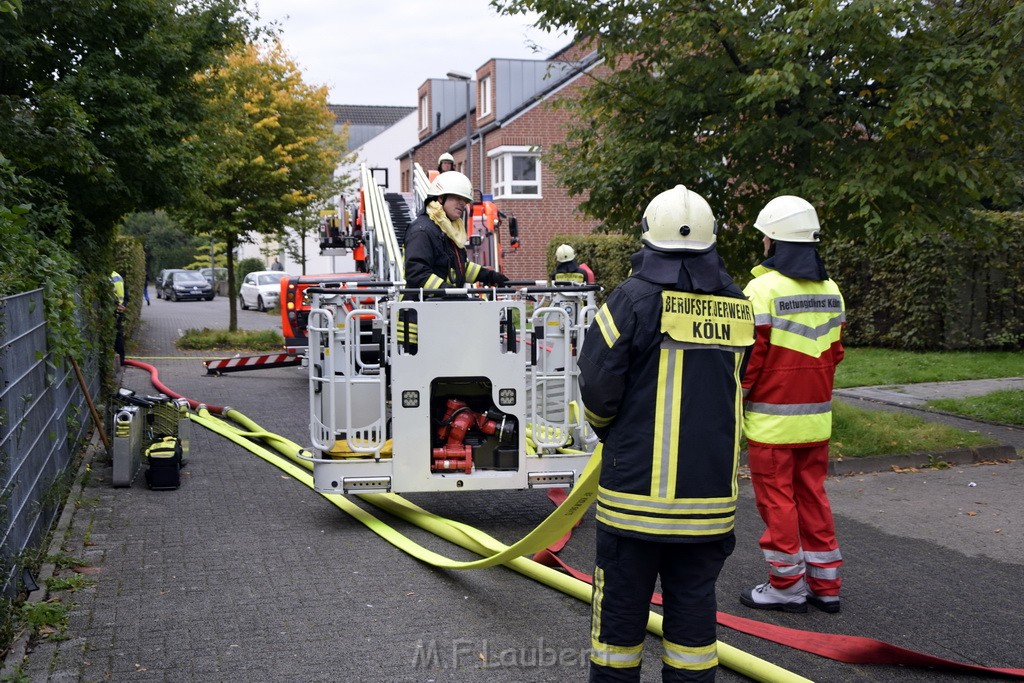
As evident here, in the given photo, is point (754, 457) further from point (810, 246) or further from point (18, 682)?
point (18, 682)

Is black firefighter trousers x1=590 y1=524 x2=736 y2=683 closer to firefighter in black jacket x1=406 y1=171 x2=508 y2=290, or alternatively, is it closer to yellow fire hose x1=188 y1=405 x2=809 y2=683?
yellow fire hose x1=188 y1=405 x2=809 y2=683

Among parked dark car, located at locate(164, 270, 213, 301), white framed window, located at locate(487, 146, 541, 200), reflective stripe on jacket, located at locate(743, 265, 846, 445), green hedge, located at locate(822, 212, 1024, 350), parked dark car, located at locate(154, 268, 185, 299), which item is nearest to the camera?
reflective stripe on jacket, located at locate(743, 265, 846, 445)

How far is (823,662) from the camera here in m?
4.78

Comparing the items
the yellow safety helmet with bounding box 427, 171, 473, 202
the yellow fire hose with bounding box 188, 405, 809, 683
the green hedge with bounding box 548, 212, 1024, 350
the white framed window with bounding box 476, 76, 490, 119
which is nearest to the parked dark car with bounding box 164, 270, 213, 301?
the white framed window with bounding box 476, 76, 490, 119

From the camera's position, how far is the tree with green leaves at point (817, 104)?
848cm

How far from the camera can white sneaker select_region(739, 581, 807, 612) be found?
553 centimetres

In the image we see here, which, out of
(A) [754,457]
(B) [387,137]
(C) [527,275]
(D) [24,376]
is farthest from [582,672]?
(B) [387,137]

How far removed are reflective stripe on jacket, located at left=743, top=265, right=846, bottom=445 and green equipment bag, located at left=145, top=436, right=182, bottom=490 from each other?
513 centimetres

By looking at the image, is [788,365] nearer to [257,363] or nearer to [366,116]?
[257,363]

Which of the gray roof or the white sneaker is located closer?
the white sneaker

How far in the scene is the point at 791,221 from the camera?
548 centimetres

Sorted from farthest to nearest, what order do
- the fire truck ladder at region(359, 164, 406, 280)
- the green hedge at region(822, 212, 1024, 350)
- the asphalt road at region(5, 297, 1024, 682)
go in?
1. the green hedge at region(822, 212, 1024, 350)
2. the fire truck ladder at region(359, 164, 406, 280)
3. the asphalt road at region(5, 297, 1024, 682)

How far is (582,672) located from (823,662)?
1154mm

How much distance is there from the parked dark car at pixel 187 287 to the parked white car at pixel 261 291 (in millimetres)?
7340
